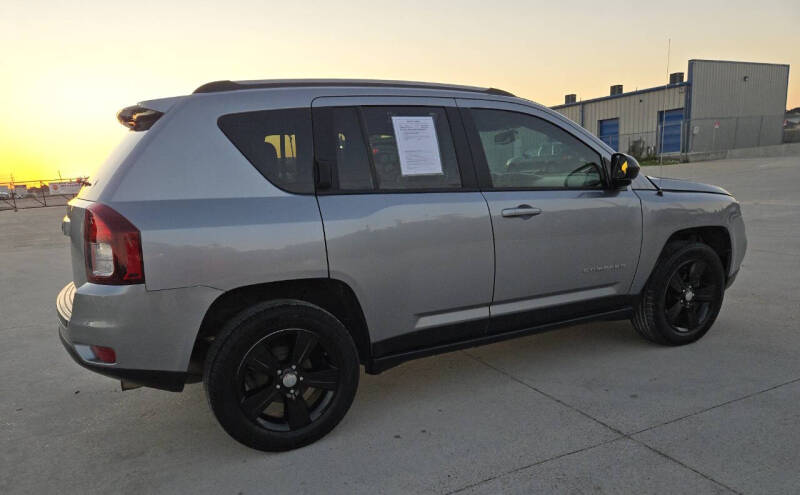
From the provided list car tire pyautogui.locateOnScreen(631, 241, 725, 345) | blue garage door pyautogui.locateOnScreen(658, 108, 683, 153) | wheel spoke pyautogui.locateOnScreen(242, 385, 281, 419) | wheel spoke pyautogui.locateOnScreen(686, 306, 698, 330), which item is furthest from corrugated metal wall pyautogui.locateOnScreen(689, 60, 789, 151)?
wheel spoke pyautogui.locateOnScreen(242, 385, 281, 419)

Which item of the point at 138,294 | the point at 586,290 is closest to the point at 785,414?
the point at 586,290

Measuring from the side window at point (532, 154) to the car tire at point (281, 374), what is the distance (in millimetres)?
1385

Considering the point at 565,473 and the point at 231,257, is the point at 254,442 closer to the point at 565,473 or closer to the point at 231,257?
the point at 231,257

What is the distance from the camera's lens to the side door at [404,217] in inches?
111

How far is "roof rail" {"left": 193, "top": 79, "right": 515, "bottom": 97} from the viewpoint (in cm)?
276

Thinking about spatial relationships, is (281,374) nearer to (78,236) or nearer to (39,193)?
(78,236)

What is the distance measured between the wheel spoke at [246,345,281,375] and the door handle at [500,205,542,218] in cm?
152

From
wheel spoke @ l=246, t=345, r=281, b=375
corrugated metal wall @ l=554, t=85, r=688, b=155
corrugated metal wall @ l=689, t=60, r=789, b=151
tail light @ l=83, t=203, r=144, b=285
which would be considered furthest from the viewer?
corrugated metal wall @ l=554, t=85, r=688, b=155

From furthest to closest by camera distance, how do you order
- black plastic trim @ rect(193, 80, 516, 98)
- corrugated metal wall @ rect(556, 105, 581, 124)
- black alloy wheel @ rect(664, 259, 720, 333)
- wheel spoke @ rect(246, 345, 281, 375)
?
corrugated metal wall @ rect(556, 105, 581, 124) → black alloy wheel @ rect(664, 259, 720, 333) → black plastic trim @ rect(193, 80, 516, 98) → wheel spoke @ rect(246, 345, 281, 375)

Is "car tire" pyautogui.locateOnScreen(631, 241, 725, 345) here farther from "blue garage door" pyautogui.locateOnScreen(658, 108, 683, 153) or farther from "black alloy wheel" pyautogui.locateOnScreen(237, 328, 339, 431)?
"blue garage door" pyautogui.locateOnScreen(658, 108, 683, 153)

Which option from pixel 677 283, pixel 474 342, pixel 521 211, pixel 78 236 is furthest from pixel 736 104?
pixel 78 236

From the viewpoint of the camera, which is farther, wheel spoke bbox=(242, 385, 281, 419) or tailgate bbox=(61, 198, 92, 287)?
wheel spoke bbox=(242, 385, 281, 419)

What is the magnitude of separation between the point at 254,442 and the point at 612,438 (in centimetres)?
180

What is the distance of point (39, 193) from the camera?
83.2 ft
